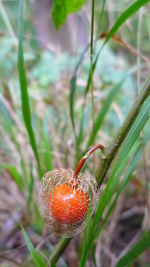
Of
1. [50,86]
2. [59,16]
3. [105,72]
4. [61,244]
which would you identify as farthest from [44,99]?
[61,244]

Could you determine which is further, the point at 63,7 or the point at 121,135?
the point at 63,7

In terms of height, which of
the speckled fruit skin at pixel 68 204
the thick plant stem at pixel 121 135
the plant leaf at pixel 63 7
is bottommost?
the speckled fruit skin at pixel 68 204

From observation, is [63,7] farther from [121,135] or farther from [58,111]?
[58,111]

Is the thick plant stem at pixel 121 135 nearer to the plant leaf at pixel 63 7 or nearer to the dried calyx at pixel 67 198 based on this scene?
the dried calyx at pixel 67 198

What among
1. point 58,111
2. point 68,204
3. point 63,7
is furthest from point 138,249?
point 58,111

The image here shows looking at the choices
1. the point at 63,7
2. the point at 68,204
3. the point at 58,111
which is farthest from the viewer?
the point at 58,111

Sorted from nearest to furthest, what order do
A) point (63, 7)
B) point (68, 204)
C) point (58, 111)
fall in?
point (68, 204) → point (63, 7) → point (58, 111)

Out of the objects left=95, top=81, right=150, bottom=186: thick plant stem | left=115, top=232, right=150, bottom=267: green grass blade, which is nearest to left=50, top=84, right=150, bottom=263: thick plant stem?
left=95, top=81, right=150, bottom=186: thick plant stem

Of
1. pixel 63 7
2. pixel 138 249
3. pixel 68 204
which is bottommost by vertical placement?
pixel 138 249

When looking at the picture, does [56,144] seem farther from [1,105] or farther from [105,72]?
[105,72]

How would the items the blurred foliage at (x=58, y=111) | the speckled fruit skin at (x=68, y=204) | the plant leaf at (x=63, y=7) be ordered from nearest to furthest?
the speckled fruit skin at (x=68, y=204)
the plant leaf at (x=63, y=7)
the blurred foliage at (x=58, y=111)

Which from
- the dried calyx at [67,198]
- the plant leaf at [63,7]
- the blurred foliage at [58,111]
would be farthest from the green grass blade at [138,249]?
the plant leaf at [63,7]
